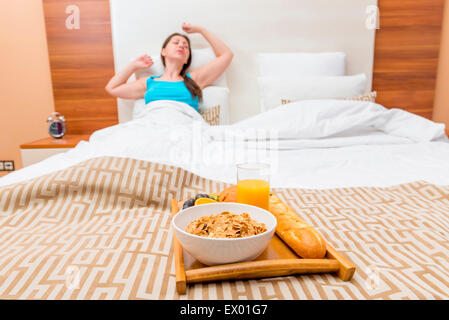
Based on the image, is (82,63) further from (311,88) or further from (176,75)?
(311,88)

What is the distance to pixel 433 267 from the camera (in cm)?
57

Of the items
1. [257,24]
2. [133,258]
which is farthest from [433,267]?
[257,24]

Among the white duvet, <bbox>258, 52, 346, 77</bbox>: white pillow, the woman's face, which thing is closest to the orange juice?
the white duvet

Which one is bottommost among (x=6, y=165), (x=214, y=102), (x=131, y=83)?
(x=6, y=165)

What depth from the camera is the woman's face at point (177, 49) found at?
2.11m

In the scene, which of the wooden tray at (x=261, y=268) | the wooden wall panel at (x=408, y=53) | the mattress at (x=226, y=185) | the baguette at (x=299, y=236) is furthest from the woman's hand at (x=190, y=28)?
the wooden tray at (x=261, y=268)

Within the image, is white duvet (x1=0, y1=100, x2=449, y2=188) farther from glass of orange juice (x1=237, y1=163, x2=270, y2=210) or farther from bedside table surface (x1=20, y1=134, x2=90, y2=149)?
bedside table surface (x1=20, y1=134, x2=90, y2=149)

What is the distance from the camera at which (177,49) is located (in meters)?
2.10

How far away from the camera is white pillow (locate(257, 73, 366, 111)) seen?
209cm

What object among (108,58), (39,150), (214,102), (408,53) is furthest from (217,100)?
(408,53)

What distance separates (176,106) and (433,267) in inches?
60.2

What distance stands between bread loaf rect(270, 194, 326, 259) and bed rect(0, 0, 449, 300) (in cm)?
4

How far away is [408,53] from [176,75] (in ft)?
6.37

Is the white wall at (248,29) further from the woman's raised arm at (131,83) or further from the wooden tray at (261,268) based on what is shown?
the wooden tray at (261,268)
